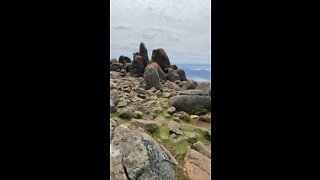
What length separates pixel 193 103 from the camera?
27.8 ft

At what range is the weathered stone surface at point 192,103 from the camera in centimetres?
828

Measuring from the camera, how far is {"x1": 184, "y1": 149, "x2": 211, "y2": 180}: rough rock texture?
425 centimetres

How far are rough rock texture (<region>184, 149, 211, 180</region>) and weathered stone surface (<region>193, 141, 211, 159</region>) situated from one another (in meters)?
0.35

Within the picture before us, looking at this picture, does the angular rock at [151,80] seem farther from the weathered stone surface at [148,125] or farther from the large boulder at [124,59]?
the large boulder at [124,59]

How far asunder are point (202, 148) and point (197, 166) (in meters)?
1.00

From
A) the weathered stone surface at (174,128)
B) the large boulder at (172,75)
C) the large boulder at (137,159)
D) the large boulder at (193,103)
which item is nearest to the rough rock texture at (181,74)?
the large boulder at (172,75)

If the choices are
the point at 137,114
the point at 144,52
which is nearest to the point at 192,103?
the point at 137,114

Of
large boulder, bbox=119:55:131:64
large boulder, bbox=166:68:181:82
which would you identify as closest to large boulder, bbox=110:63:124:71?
large boulder, bbox=119:55:131:64

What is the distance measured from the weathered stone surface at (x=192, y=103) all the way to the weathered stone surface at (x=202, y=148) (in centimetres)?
260

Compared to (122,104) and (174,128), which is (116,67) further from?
(174,128)

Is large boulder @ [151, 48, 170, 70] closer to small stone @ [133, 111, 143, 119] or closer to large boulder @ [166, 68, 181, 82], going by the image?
large boulder @ [166, 68, 181, 82]

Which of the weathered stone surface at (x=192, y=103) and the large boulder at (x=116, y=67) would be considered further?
the large boulder at (x=116, y=67)
